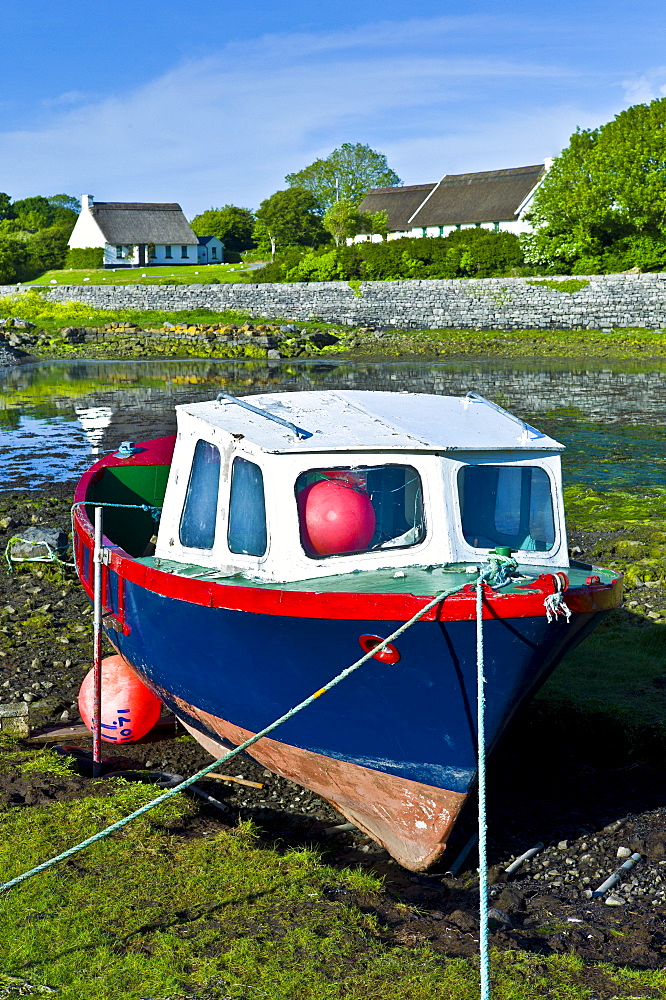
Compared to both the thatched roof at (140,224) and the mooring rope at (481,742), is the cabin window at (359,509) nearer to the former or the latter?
the mooring rope at (481,742)

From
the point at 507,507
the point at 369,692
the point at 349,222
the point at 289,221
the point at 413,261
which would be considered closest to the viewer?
the point at 369,692

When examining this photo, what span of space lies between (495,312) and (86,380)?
2358 cm

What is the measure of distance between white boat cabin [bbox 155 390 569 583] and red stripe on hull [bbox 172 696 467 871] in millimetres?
1339

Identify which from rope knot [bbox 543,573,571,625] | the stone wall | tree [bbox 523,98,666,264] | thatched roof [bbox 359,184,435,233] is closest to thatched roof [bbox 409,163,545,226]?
thatched roof [bbox 359,184,435,233]

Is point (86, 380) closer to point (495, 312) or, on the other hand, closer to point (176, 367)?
point (176, 367)

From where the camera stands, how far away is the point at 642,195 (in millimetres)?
52406

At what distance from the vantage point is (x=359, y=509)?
266 inches

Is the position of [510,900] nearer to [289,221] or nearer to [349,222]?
[349,222]

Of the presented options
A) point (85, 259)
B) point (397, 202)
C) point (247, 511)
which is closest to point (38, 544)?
point (247, 511)

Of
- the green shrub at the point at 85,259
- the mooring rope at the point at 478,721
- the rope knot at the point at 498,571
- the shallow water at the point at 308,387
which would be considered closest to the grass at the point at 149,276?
the green shrub at the point at 85,259

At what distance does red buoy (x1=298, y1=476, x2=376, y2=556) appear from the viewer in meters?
6.73

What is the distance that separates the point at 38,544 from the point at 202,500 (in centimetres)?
617

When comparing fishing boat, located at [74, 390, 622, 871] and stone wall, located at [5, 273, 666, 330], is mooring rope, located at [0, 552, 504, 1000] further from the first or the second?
stone wall, located at [5, 273, 666, 330]

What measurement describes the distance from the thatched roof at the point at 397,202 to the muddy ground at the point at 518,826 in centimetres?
7470
